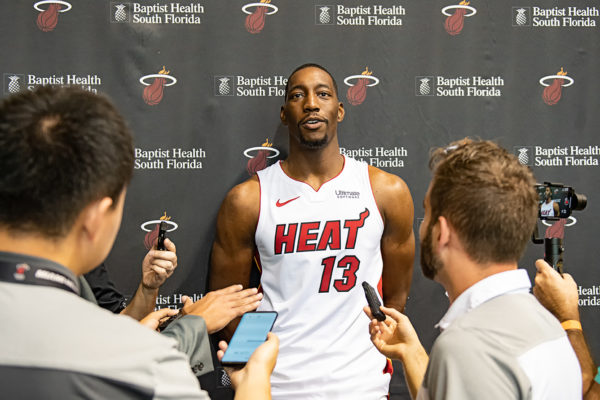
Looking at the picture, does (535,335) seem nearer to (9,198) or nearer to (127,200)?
(9,198)

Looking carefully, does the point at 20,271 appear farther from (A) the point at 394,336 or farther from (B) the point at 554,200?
(B) the point at 554,200

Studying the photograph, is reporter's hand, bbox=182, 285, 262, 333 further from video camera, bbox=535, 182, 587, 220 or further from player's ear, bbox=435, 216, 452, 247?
video camera, bbox=535, 182, 587, 220

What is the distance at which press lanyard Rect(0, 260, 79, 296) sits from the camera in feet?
2.47

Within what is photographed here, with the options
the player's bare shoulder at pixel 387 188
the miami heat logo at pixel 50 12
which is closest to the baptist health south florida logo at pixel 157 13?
the miami heat logo at pixel 50 12

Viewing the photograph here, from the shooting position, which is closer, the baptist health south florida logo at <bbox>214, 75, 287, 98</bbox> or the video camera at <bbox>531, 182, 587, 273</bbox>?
the video camera at <bbox>531, 182, 587, 273</bbox>

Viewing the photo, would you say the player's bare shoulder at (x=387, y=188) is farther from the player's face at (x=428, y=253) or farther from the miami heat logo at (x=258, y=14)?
the player's face at (x=428, y=253)

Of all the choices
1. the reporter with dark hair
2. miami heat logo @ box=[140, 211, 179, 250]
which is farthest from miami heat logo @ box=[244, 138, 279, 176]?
the reporter with dark hair

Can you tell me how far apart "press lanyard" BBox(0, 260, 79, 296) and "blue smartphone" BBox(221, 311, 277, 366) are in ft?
2.04

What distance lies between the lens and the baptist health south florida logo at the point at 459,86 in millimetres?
2699

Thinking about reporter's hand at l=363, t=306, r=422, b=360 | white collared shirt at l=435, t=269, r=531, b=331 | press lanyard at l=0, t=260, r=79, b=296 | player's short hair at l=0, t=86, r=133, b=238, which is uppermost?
player's short hair at l=0, t=86, r=133, b=238

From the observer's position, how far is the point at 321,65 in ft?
8.67

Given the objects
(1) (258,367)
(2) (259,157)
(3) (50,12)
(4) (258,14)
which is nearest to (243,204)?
(2) (259,157)

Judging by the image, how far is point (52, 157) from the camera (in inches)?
30.4

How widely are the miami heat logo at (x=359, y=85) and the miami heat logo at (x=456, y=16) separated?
0.49 metres
